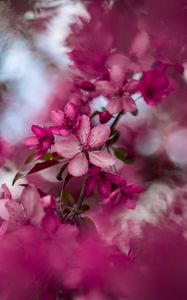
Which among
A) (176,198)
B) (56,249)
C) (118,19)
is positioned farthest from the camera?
(118,19)

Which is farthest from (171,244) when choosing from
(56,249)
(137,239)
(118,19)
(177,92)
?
(118,19)

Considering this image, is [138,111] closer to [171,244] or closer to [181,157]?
[181,157]

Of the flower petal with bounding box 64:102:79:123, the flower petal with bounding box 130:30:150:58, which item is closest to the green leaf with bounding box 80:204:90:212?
the flower petal with bounding box 64:102:79:123

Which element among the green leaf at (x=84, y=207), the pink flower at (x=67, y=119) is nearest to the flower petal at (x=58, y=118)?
the pink flower at (x=67, y=119)

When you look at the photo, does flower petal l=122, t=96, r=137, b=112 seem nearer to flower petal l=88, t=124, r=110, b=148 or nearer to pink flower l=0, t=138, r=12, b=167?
flower petal l=88, t=124, r=110, b=148

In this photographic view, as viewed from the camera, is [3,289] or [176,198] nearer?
[3,289]

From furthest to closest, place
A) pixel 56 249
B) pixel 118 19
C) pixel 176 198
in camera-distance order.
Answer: pixel 118 19 → pixel 176 198 → pixel 56 249
